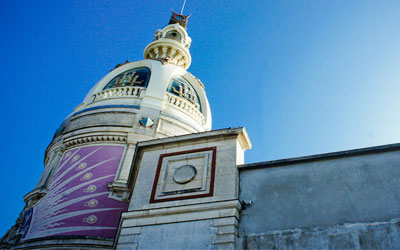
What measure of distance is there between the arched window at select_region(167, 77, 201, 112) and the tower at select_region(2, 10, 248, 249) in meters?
0.06

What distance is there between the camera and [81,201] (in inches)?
603

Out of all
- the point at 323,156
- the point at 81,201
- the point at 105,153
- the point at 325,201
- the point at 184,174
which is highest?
the point at 105,153

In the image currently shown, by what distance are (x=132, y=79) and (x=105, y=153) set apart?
6.07 metres

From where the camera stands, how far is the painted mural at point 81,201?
14.4 m

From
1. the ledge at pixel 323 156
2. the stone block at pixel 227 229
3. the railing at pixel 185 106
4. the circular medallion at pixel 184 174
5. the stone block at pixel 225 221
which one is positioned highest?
the railing at pixel 185 106

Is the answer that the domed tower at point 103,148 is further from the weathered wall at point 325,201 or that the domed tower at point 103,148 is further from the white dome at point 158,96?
the weathered wall at point 325,201

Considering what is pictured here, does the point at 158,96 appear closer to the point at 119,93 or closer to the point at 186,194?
the point at 119,93

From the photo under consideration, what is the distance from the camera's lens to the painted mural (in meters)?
14.4

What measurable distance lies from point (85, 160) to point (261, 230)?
10.3 meters

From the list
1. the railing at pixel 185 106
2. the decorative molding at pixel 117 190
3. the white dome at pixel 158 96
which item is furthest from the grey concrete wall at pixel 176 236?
the railing at pixel 185 106

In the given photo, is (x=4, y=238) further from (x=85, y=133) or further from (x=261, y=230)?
(x=261, y=230)

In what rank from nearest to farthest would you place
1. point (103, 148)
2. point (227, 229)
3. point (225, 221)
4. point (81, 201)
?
→ point (227, 229) → point (225, 221) → point (81, 201) → point (103, 148)

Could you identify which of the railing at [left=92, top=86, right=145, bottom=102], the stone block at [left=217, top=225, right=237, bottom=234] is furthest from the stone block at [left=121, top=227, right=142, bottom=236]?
the railing at [left=92, top=86, right=145, bottom=102]

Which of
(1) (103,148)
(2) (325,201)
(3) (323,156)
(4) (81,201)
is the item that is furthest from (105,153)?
(2) (325,201)
